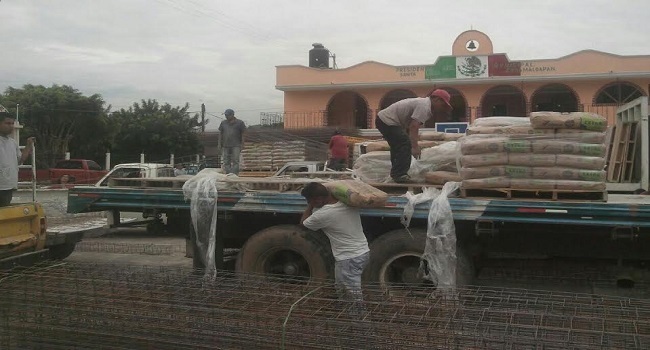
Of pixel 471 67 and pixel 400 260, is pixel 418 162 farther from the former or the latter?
pixel 471 67

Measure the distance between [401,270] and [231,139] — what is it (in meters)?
4.74

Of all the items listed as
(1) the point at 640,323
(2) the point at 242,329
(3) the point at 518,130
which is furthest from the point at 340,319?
(3) the point at 518,130

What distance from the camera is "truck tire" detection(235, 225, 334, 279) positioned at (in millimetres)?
5711

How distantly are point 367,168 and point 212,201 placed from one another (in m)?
1.77

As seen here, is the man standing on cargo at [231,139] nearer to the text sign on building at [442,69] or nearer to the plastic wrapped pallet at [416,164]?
the plastic wrapped pallet at [416,164]

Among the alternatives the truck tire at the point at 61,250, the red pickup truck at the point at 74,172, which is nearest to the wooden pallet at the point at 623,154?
the truck tire at the point at 61,250

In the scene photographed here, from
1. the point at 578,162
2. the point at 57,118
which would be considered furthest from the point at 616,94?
the point at 57,118

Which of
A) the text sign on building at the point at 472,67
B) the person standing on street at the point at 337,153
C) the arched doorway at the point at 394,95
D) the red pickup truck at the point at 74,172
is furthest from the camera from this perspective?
the arched doorway at the point at 394,95

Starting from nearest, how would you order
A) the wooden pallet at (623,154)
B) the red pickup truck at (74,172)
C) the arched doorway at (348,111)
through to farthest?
the wooden pallet at (623,154) → the red pickup truck at (74,172) → the arched doorway at (348,111)

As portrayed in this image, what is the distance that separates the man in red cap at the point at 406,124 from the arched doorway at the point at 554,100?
20.0m

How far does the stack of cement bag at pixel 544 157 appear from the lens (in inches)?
202

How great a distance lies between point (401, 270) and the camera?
18.5 ft

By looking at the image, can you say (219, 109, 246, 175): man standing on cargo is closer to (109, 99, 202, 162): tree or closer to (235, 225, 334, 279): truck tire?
(235, 225, 334, 279): truck tire

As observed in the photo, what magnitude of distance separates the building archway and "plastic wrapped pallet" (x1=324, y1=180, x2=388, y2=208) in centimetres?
2159
